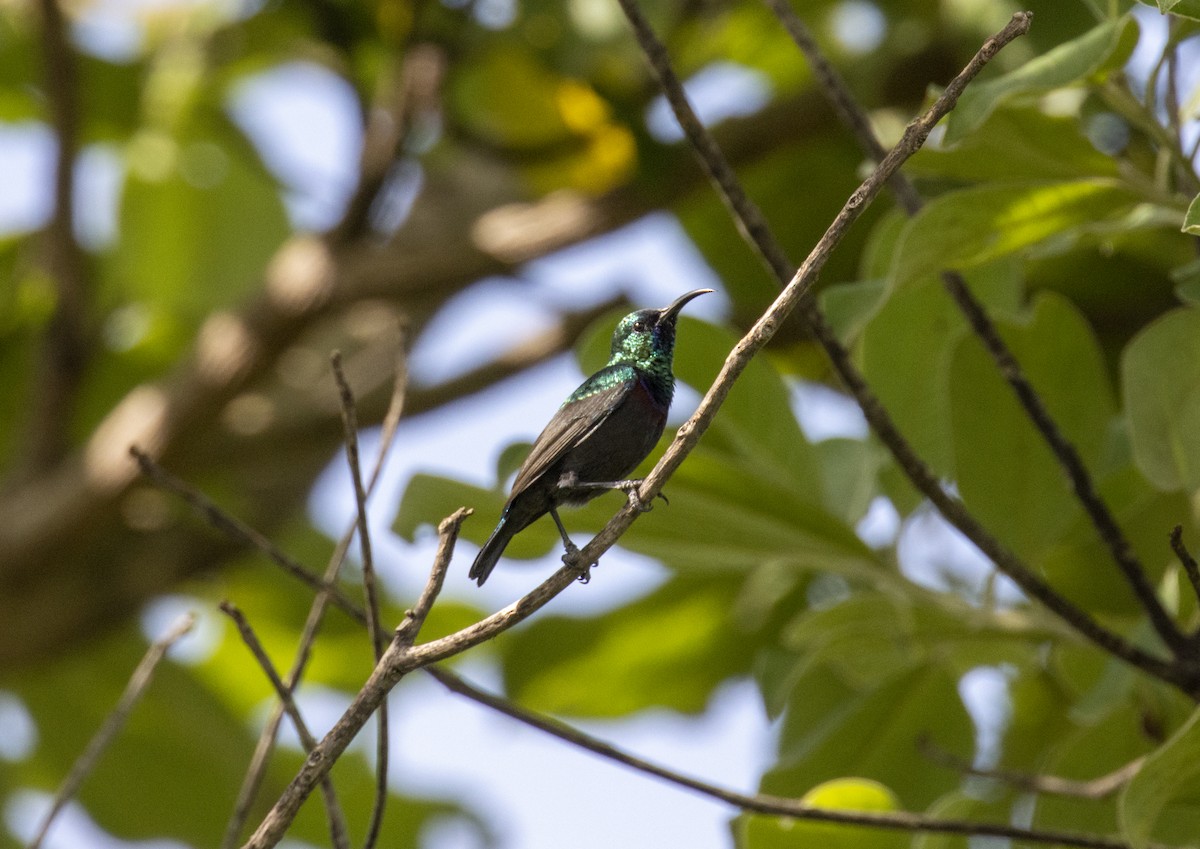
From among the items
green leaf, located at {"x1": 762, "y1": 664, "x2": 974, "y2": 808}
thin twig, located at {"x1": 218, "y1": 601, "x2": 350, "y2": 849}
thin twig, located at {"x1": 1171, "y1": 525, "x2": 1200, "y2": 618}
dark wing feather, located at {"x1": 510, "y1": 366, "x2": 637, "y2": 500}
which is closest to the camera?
thin twig, located at {"x1": 1171, "y1": 525, "x2": 1200, "y2": 618}

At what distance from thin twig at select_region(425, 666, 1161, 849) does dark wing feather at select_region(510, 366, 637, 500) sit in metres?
0.33

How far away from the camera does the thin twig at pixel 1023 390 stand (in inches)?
73.4

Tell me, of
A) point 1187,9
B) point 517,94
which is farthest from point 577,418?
point 517,94

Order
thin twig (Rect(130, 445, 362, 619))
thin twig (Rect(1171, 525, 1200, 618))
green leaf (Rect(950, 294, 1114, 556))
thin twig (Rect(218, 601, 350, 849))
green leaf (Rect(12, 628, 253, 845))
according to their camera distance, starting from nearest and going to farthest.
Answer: thin twig (Rect(1171, 525, 1200, 618)), thin twig (Rect(218, 601, 350, 849)), thin twig (Rect(130, 445, 362, 619)), green leaf (Rect(950, 294, 1114, 556)), green leaf (Rect(12, 628, 253, 845))

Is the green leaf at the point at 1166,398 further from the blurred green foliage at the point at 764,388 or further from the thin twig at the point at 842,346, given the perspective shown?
the thin twig at the point at 842,346

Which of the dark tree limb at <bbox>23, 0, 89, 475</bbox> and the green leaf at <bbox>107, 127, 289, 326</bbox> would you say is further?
the green leaf at <bbox>107, 127, 289, 326</bbox>

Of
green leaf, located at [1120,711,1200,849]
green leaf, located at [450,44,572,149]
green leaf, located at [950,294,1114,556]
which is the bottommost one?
green leaf, located at [1120,711,1200,849]

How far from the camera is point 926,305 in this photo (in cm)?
234

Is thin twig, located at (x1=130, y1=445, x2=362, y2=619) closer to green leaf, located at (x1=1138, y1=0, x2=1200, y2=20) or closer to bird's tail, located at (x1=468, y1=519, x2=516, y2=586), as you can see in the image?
bird's tail, located at (x1=468, y1=519, x2=516, y2=586)

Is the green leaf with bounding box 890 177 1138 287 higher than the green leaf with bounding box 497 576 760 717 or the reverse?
higher

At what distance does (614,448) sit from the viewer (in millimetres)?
2021

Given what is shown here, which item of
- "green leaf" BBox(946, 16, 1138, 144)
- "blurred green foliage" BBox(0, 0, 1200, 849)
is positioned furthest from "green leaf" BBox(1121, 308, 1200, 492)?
"green leaf" BBox(946, 16, 1138, 144)

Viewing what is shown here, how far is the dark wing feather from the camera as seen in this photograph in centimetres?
200

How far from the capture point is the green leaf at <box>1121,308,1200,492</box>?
201 centimetres
